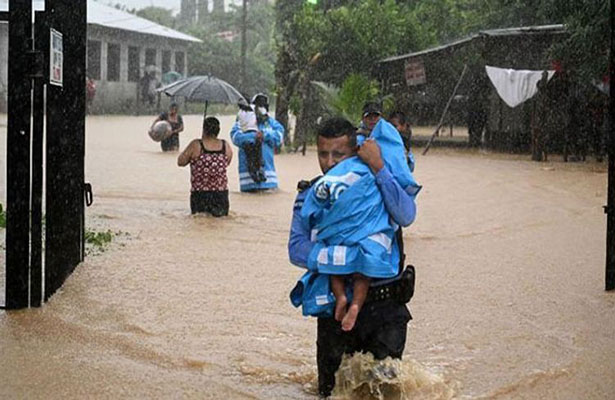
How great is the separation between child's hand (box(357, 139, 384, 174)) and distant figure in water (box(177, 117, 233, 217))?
715cm

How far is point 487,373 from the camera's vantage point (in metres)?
5.90

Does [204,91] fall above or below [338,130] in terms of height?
above

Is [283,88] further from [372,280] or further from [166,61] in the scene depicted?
[166,61]

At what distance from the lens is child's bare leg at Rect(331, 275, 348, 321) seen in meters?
4.61

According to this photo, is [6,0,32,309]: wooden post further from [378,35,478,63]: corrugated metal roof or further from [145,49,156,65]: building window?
[145,49,156,65]: building window

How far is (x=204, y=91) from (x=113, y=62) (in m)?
32.1

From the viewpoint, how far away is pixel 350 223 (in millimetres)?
4574

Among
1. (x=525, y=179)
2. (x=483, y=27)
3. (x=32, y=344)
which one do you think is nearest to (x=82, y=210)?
(x=32, y=344)

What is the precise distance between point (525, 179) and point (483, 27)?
20045 mm

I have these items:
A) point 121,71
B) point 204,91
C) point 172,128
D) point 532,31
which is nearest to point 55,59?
point 204,91

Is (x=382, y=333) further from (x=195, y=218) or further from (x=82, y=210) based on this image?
(x=195, y=218)

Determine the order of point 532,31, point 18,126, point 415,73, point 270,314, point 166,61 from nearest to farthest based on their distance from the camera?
point 18,126 → point 270,314 → point 532,31 → point 415,73 → point 166,61

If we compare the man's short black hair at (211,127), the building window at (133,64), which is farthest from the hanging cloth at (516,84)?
the building window at (133,64)

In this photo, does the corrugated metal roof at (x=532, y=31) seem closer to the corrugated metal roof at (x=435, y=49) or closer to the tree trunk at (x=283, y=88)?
the corrugated metal roof at (x=435, y=49)
